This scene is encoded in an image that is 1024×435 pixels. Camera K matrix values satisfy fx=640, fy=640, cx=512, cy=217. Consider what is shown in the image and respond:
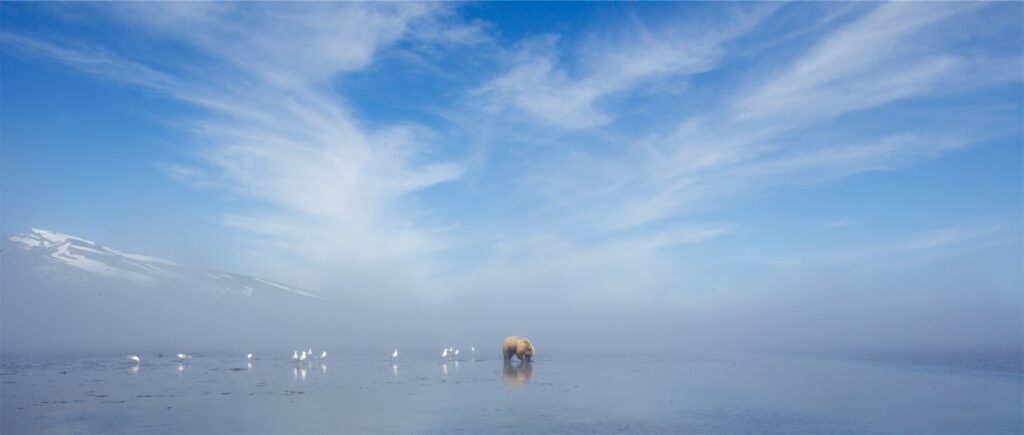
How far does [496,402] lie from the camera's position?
75.8 feet

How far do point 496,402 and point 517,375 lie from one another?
11.5 m

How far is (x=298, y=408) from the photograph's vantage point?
841 inches

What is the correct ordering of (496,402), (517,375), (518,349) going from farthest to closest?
1. (518,349)
2. (517,375)
3. (496,402)

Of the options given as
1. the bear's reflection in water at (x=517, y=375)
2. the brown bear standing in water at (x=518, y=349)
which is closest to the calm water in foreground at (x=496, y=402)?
the bear's reflection in water at (x=517, y=375)

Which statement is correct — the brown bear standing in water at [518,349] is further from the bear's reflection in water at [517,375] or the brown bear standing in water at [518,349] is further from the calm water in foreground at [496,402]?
the calm water in foreground at [496,402]

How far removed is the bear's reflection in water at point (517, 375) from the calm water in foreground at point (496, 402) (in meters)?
0.15

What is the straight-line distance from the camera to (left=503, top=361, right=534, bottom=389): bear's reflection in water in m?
30.0

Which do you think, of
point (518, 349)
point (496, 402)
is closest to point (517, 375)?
point (518, 349)

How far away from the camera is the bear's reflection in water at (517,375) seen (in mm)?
29953

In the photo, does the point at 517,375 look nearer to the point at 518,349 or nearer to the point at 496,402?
the point at 518,349

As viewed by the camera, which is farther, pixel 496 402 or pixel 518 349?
pixel 518 349

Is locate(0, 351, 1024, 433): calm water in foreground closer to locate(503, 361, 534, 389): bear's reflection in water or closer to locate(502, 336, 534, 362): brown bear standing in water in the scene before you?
locate(503, 361, 534, 389): bear's reflection in water

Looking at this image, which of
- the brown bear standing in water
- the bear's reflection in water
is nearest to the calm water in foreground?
the bear's reflection in water

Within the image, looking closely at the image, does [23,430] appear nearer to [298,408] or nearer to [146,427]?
[146,427]
